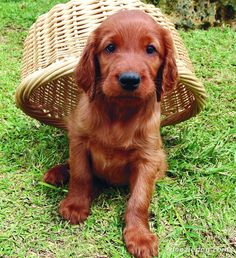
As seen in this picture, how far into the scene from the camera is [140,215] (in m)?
2.85

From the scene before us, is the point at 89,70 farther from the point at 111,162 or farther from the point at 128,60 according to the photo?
the point at 111,162

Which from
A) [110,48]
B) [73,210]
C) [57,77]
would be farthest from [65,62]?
[73,210]

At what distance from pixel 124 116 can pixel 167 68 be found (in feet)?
1.22

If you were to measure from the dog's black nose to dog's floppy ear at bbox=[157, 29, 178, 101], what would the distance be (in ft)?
1.22

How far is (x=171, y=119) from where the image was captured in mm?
3824

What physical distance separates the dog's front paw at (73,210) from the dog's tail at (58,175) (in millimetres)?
268

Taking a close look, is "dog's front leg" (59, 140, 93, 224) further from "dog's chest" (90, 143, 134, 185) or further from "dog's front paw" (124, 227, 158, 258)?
"dog's front paw" (124, 227, 158, 258)

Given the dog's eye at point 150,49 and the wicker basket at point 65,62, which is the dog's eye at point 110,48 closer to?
the dog's eye at point 150,49

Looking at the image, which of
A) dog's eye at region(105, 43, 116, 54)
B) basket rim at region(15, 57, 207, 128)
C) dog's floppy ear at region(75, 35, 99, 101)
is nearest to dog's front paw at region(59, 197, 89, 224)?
dog's floppy ear at region(75, 35, 99, 101)

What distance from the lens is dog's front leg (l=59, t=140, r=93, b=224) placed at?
2.98 meters

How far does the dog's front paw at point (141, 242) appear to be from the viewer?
8.83 ft

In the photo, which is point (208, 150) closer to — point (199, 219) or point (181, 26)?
point (199, 219)

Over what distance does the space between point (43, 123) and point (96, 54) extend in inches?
48.4

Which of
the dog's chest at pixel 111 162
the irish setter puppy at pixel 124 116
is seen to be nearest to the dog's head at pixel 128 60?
the irish setter puppy at pixel 124 116
